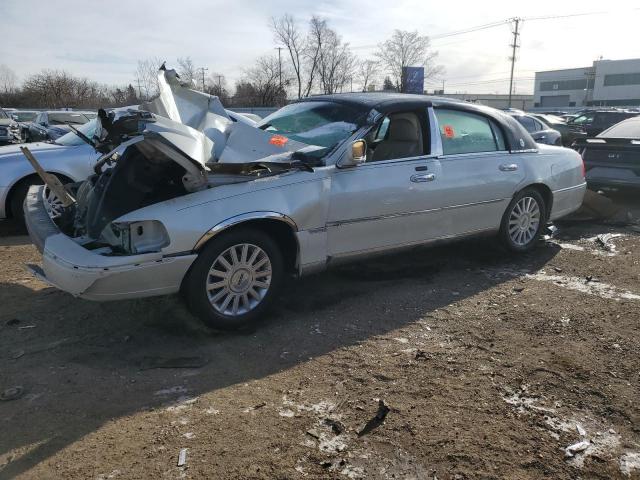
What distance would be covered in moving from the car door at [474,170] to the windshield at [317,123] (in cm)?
95

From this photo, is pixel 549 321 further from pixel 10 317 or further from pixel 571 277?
pixel 10 317

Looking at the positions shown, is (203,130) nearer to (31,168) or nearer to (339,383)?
(339,383)

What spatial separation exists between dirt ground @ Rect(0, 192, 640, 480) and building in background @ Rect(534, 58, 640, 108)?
9280 cm

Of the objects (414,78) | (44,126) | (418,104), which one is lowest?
(44,126)

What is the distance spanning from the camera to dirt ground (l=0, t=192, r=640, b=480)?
2.55 meters

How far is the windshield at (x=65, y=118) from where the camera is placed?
15.6 meters

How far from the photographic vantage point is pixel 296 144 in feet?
14.6

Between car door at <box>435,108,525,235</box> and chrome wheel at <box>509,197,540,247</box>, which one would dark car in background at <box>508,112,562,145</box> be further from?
car door at <box>435,108,525,235</box>

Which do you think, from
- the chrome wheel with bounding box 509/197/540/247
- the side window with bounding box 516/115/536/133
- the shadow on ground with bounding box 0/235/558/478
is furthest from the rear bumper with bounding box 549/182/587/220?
the side window with bounding box 516/115/536/133

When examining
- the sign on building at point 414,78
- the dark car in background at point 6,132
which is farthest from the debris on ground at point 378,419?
the sign on building at point 414,78

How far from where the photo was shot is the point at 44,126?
14.6 meters

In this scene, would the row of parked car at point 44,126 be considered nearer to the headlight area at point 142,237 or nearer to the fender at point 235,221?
the headlight area at point 142,237

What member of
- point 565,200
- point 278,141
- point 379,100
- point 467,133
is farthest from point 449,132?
point 565,200

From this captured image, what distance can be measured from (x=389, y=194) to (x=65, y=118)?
14.7m
